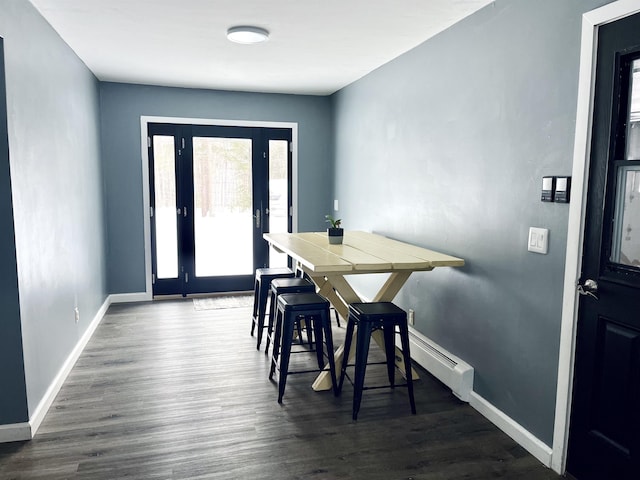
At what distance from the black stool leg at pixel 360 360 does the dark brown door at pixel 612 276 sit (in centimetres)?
108

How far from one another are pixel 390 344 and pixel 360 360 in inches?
12.0

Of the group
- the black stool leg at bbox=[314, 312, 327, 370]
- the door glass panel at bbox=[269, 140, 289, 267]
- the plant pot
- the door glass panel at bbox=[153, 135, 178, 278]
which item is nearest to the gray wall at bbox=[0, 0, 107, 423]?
the door glass panel at bbox=[153, 135, 178, 278]

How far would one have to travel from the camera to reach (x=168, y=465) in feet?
7.66

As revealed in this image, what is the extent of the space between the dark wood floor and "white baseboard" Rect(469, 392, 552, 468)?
0.13ft

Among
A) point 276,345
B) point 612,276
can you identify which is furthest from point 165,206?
point 612,276

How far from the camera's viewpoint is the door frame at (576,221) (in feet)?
6.78

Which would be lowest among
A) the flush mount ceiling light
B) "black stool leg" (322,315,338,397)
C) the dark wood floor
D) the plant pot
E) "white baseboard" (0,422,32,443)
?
the dark wood floor

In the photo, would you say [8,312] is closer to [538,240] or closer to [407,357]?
[407,357]

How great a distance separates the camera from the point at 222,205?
5625mm

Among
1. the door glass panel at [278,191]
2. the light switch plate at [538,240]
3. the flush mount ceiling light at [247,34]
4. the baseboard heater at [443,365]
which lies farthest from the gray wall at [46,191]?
the light switch plate at [538,240]

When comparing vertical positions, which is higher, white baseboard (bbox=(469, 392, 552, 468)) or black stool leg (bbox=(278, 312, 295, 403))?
black stool leg (bbox=(278, 312, 295, 403))

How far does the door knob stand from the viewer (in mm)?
2107

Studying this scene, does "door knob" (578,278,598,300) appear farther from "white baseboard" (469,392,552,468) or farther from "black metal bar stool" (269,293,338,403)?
"black metal bar stool" (269,293,338,403)

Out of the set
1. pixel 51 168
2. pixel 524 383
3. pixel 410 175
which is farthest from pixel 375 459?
pixel 51 168
